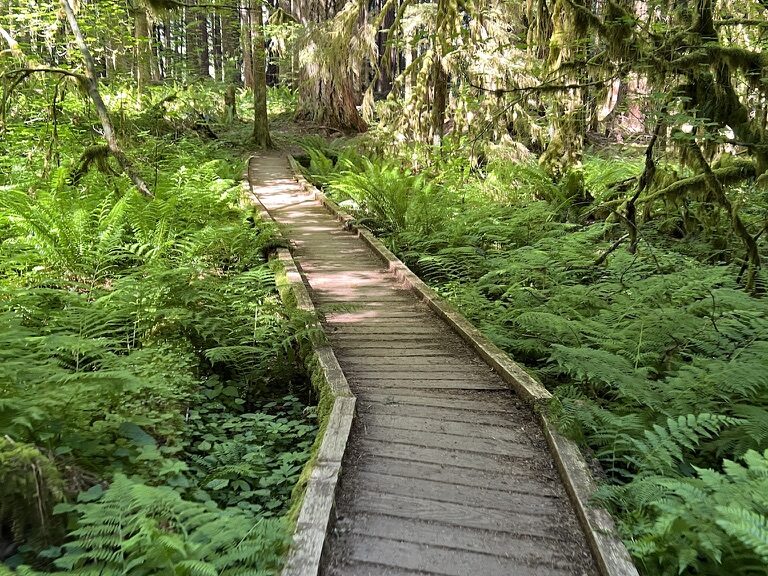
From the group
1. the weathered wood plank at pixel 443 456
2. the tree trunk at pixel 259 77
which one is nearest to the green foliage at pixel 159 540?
the weathered wood plank at pixel 443 456

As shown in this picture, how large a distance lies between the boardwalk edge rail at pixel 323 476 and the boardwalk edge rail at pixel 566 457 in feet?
4.50

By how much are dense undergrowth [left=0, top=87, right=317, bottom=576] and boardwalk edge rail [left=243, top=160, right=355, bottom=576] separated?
11cm

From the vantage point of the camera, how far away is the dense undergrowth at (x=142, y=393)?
93.5 inches

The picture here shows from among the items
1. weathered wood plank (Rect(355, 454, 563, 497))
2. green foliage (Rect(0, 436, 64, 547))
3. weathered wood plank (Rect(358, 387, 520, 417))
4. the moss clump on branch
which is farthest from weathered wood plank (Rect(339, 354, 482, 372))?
the moss clump on branch

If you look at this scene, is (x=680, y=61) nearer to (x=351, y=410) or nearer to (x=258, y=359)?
(x=351, y=410)

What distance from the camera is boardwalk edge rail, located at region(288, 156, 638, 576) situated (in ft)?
8.61

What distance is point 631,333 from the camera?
5.21m

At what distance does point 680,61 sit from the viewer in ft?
17.1

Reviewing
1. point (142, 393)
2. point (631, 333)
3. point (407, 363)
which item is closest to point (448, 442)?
point (407, 363)

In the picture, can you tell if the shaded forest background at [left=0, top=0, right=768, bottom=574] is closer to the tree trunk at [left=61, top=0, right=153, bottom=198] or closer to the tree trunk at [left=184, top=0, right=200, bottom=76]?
the tree trunk at [left=61, top=0, right=153, bottom=198]

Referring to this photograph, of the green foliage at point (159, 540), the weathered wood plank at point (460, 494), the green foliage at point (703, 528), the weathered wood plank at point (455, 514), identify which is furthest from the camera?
the weathered wood plank at point (460, 494)

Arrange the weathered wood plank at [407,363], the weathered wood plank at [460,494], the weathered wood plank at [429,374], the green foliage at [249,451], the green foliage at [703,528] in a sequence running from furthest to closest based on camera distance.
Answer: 1. the weathered wood plank at [407,363]
2. the weathered wood plank at [429,374]
3. the green foliage at [249,451]
4. the weathered wood plank at [460,494]
5. the green foliage at [703,528]

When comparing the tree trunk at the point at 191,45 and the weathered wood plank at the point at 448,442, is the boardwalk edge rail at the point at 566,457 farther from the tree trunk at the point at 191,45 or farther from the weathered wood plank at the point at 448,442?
the tree trunk at the point at 191,45

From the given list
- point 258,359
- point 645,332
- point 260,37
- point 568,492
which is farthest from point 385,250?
point 260,37
